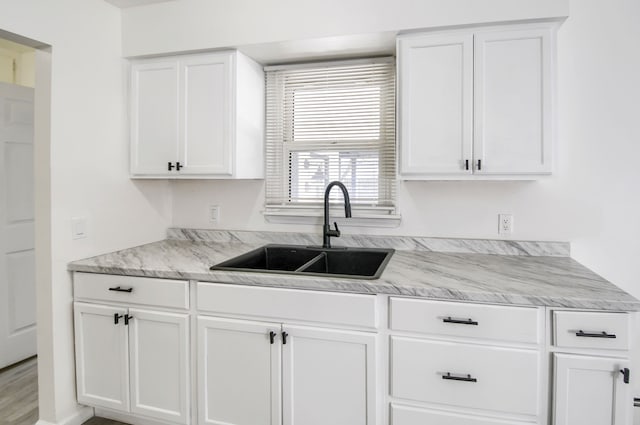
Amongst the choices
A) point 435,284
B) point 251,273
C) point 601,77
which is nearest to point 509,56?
point 601,77

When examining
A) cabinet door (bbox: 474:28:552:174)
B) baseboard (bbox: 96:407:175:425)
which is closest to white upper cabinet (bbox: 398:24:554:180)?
cabinet door (bbox: 474:28:552:174)

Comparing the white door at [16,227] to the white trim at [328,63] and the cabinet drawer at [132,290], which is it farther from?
the white trim at [328,63]

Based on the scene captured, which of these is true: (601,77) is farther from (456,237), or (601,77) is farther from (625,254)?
(456,237)

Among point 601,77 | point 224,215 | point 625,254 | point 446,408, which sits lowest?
point 446,408

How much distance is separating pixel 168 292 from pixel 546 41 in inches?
83.2

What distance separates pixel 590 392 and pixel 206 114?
2187 millimetres

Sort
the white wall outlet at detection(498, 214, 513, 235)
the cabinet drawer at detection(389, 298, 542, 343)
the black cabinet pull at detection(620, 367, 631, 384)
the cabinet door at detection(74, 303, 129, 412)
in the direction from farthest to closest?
the white wall outlet at detection(498, 214, 513, 235) < the cabinet door at detection(74, 303, 129, 412) < the cabinet drawer at detection(389, 298, 542, 343) < the black cabinet pull at detection(620, 367, 631, 384)

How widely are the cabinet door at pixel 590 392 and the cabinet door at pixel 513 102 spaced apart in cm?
84

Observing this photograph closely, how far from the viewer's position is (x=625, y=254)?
81.2 inches

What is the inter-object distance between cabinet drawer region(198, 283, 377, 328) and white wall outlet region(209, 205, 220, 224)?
35.8 inches

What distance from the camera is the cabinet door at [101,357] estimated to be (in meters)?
2.00

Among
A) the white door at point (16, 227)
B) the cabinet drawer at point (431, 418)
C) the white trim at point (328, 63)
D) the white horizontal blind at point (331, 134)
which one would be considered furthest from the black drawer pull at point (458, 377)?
the white door at point (16, 227)

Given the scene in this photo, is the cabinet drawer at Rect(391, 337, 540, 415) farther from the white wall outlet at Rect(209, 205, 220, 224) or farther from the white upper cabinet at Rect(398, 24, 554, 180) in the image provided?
the white wall outlet at Rect(209, 205, 220, 224)

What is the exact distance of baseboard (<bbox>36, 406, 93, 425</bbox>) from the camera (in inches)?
80.2
